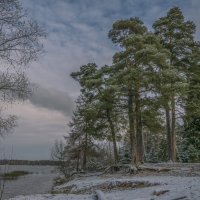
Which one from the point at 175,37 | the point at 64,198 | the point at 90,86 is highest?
the point at 175,37

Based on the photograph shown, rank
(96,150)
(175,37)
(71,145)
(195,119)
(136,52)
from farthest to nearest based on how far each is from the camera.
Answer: (71,145)
(96,150)
(195,119)
(175,37)
(136,52)

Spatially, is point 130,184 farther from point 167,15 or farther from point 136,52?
point 167,15

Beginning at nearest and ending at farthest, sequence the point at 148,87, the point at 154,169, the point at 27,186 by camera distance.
A: 1. the point at 154,169
2. the point at 148,87
3. the point at 27,186

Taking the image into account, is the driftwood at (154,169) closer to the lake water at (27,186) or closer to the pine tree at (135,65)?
the pine tree at (135,65)

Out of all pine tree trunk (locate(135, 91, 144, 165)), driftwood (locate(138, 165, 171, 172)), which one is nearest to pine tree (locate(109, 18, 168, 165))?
pine tree trunk (locate(135, 91, 144, 165))

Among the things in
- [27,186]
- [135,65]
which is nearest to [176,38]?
[135,65]

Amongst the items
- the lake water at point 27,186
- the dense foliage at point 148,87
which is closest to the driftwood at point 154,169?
the dense foliage at point 148,87

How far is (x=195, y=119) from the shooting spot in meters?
37.1

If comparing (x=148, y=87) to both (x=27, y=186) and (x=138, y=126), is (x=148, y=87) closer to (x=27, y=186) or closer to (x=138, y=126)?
(x=138, y=126)

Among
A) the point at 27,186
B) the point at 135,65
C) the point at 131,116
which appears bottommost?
the point at 27,186

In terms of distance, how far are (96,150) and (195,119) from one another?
41.5ft

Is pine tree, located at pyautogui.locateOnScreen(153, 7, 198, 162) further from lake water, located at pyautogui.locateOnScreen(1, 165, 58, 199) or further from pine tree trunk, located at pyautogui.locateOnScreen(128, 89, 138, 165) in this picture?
lake water, located at pyautogui.locateOnScreen(1, 165, 58, 199)

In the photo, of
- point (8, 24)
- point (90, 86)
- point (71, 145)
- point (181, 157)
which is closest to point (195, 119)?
point (181, 157)

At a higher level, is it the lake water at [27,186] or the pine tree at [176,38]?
the pine tree at [176,38]
